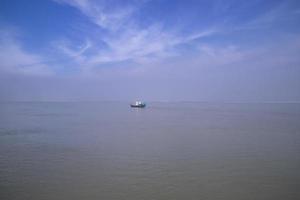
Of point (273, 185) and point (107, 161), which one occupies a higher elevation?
point (107, 161)

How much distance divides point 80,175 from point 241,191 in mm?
8708

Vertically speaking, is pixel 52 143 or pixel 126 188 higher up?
pixel 52 143

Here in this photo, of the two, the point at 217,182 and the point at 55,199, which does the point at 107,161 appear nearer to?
the point at 55,199

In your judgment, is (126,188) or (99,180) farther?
(99,180)

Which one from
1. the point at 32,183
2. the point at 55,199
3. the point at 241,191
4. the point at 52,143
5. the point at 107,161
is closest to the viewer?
the point at 55,199

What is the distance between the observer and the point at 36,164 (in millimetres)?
15648

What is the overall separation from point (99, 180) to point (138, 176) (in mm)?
2188

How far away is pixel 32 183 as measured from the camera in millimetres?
12383

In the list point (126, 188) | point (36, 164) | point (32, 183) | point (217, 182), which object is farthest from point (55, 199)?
point (217, 182)

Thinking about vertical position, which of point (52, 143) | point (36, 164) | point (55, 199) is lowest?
point (55, 199)

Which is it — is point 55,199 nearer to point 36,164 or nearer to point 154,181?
point 154,181

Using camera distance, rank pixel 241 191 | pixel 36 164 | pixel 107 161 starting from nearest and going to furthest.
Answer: pixel 241 191 → pixel 36 164 → pixel 107 161

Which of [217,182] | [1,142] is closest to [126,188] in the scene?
[217,182]

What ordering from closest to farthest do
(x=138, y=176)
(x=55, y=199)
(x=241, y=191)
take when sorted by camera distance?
(x=55, y=199) < (x=241, y=191) < (x=138, y=176)
